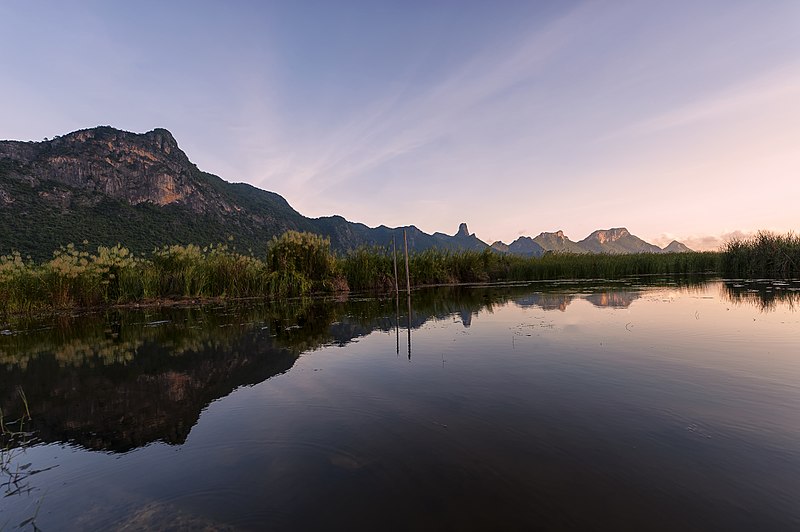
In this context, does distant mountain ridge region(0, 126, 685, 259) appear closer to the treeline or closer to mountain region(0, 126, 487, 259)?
mountain region(0, 126, 487, 259)

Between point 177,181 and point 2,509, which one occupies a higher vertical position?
point 177,181

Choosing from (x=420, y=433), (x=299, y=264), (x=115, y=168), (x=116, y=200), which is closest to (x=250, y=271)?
(x=299, y=264)

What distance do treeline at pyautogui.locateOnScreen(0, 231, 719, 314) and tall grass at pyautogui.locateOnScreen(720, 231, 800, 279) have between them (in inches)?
126

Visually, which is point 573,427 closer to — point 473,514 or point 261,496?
point 473,514

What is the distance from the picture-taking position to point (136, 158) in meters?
115

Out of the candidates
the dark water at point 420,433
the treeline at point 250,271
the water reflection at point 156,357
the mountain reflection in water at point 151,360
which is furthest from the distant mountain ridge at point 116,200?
the dark water at point 420,433

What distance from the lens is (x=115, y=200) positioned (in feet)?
317

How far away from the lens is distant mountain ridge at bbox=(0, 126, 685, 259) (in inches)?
2884

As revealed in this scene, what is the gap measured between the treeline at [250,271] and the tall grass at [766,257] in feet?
10.5

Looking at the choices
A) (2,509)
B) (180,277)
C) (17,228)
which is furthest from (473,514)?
(17,228)

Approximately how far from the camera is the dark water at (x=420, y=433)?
8.60ft

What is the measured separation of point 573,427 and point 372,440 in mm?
2010

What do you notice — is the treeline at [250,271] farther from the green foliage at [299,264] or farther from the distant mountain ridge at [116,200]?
the distant mountain ridge at [116,200]

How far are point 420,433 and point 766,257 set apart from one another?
33.7 meters
